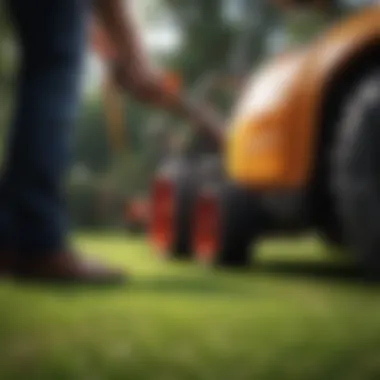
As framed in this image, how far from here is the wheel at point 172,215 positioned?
0.72m

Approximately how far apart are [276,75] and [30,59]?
0.16 metres

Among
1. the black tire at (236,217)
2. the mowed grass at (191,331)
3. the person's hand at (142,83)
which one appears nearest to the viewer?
the mowed grass at (191,331)

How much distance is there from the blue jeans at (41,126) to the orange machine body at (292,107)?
0.39 ft

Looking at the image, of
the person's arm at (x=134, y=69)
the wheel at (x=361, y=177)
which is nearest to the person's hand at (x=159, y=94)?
the person's arm at (x=134, y=69)

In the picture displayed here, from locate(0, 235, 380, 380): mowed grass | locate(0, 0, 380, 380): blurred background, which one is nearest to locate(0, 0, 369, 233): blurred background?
locate(0, 0, 380, 380): blurred background

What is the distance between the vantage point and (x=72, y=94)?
0.60 meters

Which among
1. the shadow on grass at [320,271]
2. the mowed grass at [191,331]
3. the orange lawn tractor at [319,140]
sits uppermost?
the orange lawn tractor at [319,140]

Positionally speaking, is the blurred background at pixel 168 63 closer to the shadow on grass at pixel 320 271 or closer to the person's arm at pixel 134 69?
the person's arm at pixel 134 69

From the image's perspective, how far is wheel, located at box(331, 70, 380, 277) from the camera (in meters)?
0.58

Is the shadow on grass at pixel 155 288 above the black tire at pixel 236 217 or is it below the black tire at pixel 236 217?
below

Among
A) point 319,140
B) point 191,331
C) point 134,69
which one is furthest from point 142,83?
point 191,331

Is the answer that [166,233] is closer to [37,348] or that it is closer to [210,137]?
[210,137]

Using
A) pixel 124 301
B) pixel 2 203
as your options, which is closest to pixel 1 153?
pixel 2 203

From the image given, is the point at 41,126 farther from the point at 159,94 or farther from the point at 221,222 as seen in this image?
the point at 221,222
